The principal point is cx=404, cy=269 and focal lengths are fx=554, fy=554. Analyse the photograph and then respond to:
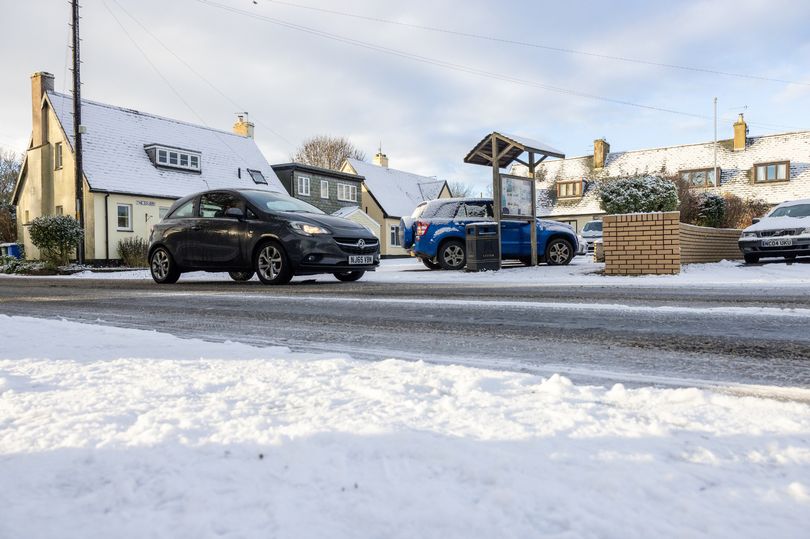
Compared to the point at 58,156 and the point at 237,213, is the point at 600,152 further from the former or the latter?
the point at 237,213

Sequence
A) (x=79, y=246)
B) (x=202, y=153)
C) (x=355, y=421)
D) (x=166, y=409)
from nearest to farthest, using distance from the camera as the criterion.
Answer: (x=355, y=421), (x=166, y=409), (x=79, y=246), (x=202, y=153)

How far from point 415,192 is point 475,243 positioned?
1387 inches

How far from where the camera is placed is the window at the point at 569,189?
43175 mm

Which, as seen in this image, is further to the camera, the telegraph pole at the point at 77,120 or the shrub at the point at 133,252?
the shrub at the point at 133,252

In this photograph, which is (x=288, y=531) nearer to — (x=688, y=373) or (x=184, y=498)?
(x=184, y=498)

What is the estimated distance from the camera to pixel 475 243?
39.0 ft

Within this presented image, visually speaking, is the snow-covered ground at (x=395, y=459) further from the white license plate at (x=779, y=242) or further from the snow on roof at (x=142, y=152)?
the snow on roof at (x=142, y=152)

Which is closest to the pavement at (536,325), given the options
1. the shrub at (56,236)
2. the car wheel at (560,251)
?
the car wheel at (560,251)

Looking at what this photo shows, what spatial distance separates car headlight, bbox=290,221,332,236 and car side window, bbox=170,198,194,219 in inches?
94.5

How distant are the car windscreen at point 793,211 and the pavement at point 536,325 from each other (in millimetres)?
7433

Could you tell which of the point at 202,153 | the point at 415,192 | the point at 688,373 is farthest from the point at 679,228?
the point at 415,192

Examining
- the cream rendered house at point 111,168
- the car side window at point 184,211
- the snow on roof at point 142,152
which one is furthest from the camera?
the snow on roof at point 142,152

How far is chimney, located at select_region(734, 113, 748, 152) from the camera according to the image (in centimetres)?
4006

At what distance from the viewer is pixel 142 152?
2648 centimetres
